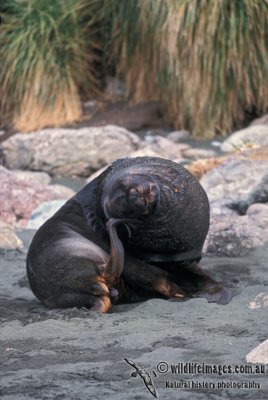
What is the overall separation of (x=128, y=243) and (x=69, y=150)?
634 centimetres

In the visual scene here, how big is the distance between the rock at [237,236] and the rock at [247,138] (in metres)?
4.91

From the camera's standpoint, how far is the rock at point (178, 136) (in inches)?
481

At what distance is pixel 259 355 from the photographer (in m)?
3.43

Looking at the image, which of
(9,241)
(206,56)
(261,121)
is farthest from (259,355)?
(261,121)

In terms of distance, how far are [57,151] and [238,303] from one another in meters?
6.92

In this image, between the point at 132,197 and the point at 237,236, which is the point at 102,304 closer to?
the point at 132,197

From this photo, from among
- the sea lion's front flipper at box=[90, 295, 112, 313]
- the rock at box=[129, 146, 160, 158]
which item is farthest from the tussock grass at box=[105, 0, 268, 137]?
the sea lion's front flipper at box=[90, 295, 112, 313]

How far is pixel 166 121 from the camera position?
1292 cm

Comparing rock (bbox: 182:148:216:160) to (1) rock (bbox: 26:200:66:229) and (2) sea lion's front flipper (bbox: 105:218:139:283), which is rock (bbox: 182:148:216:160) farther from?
(2) sea lion's front flipper (bbox: 105:218:139:283)

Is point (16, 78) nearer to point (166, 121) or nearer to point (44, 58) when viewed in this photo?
point (44, 58)

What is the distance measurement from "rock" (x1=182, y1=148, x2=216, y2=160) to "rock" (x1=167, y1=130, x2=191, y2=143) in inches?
32.1

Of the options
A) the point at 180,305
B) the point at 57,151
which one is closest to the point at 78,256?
the point at 180,305

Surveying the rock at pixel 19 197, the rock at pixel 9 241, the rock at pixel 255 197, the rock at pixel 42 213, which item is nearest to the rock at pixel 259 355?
the rock at pixel 9 241

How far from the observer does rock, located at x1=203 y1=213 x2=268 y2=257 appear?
6016 millimetres
